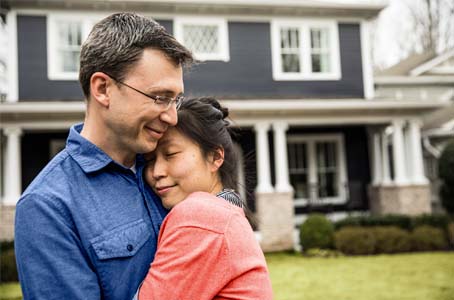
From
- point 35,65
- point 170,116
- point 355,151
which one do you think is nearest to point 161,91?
point 170,116

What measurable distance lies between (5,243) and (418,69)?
17.3 m

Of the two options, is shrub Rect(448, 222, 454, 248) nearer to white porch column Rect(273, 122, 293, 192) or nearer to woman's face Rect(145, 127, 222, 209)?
white porch column Rect(273, 122, 293, 192)

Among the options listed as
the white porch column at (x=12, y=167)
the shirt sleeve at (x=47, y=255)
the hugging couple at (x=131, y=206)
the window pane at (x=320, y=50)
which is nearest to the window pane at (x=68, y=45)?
the white porch column at (x=12, y=167)

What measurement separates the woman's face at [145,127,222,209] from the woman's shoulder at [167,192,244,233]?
346 millimetres

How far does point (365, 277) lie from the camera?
915 centimetres

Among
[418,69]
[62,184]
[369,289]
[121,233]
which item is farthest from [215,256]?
[418,69]

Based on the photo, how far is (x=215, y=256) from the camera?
1596 millimetres

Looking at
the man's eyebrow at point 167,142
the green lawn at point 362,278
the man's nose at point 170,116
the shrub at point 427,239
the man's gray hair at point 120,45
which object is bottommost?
the green lawn at point 362,278

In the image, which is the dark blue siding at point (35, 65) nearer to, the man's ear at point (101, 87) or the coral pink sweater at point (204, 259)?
the man's ear at point (101, 87)

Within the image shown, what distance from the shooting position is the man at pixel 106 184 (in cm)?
150

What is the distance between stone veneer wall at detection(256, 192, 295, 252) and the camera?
40.7 feet

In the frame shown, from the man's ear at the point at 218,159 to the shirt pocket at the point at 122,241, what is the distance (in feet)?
1.79

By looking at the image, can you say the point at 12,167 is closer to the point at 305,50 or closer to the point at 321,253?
the point at 321,253

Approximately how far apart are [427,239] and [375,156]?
3.73 metres
